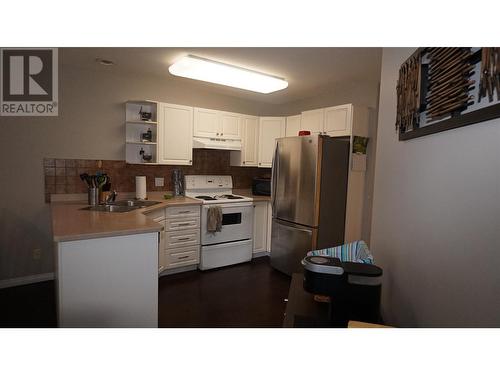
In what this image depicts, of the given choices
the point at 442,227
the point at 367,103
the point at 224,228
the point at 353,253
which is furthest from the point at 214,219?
the point at 442,227

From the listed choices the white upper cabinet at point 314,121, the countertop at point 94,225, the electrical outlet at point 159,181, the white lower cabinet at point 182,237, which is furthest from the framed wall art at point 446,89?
the electrical outlet at point 159,181

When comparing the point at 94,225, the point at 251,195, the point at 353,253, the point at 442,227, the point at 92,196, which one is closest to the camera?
the point at 442,227

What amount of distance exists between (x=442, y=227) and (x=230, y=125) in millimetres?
3319

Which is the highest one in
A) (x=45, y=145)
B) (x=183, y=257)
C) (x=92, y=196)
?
(x=45, y=145)

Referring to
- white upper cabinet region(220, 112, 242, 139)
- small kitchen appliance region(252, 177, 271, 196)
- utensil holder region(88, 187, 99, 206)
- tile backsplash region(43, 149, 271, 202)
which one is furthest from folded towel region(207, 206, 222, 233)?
utensil holder region(88, 187, 99, 206)

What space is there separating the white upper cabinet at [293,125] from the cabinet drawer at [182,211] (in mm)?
1767

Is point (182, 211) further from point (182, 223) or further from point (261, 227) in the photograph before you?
point (261, 227)

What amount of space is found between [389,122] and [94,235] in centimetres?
179

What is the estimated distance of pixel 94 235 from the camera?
5.18 feet

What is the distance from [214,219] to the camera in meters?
3.28

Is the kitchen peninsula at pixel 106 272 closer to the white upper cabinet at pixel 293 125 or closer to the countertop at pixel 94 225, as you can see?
the countertop at pixel 94 225
